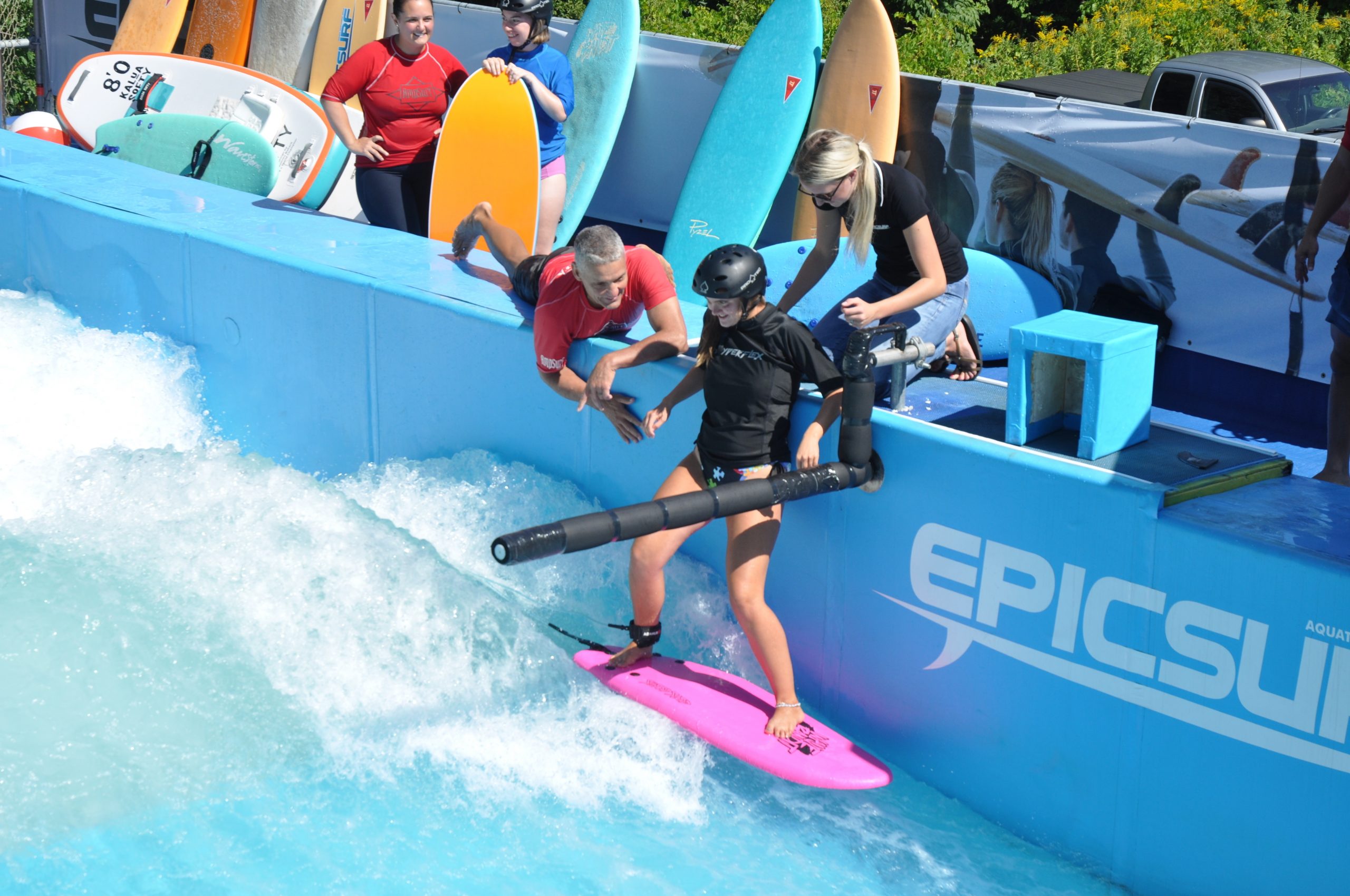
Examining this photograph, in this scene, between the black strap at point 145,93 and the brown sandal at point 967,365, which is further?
the black strap at point 145,93

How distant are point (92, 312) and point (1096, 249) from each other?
190 inches

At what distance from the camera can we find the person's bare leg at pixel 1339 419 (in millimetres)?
3738

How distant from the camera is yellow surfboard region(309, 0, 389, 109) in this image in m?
8.62

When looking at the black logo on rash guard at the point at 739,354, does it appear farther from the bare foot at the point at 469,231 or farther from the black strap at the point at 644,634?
the bare foot at the point at 469,231

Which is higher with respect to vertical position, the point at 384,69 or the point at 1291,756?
the point at 384,69

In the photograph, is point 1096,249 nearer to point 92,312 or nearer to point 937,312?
point 937,312

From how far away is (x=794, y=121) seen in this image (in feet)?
21.0

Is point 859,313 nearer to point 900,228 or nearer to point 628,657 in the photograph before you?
point 900,228

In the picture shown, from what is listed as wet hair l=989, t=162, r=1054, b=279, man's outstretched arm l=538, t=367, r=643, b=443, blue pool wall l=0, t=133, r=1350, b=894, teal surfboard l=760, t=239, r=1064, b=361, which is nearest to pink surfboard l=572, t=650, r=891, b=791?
blue pool wall l=0, t=133, r=1350, b=894

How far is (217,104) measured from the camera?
27.3ft

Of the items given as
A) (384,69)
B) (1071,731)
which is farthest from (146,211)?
(1071,731)

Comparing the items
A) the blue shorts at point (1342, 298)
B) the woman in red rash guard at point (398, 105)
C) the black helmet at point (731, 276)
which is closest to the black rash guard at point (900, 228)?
the black helmet at point (731, 276)

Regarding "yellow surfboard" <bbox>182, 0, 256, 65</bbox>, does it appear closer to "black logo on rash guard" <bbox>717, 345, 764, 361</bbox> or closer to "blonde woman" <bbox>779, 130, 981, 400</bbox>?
"blonde woman" <bbox>779, 130, 981, 400</bbox>

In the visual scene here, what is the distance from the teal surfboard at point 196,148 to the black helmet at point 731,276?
487 cm
